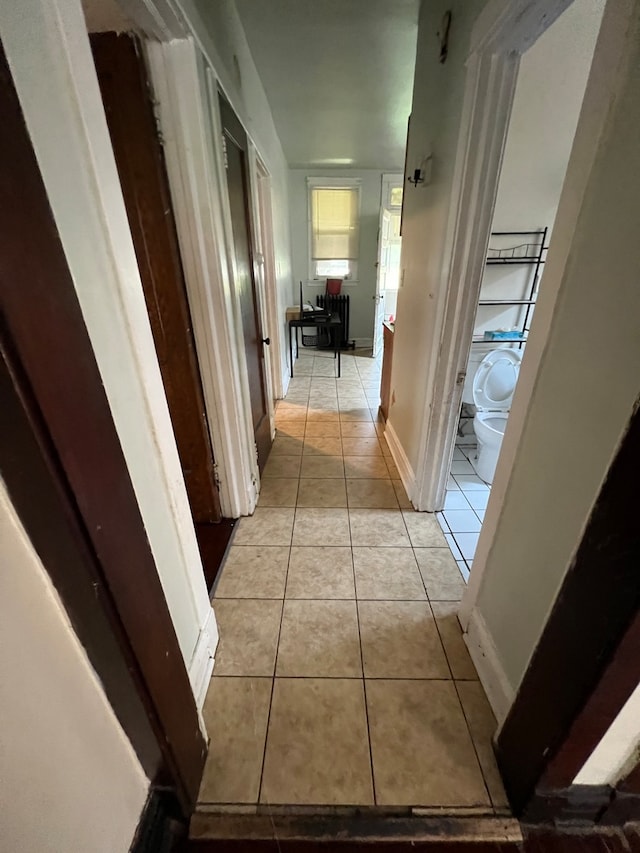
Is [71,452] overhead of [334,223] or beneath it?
beneath

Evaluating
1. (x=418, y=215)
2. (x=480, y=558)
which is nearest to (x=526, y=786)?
(x=480, y=558)

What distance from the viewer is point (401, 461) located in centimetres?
237

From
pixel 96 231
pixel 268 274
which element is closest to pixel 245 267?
pixel 268 274

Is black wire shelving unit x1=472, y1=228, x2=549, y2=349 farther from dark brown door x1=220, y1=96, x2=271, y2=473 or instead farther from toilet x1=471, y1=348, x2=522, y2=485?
dark brown door x1=220, y1=96, x2=271, y2=473

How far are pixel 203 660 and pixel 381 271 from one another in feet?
16.3

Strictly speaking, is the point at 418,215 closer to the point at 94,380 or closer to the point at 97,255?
the point at 97,255

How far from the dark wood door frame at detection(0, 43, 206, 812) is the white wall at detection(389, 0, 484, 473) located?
4.93 ft

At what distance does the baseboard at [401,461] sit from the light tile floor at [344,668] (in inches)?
3.7

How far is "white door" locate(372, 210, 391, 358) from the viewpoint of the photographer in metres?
4.84

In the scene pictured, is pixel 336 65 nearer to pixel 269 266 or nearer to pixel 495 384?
pixel 269 266

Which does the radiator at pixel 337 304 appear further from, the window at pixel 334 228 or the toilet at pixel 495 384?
the toilet at pixel 495 384

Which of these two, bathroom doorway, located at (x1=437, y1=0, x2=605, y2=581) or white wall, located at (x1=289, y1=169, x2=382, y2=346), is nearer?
bathroom doorway, located at (x1=437, y1=0, x2=605, y2=581)

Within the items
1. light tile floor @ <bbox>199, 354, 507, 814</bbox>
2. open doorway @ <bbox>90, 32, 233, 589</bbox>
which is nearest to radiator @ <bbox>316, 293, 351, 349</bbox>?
light tile floor @ <bbox>199, 354, 507, 814</bbox>

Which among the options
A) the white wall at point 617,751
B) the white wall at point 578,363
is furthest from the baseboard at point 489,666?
the white wall at point 617,751
